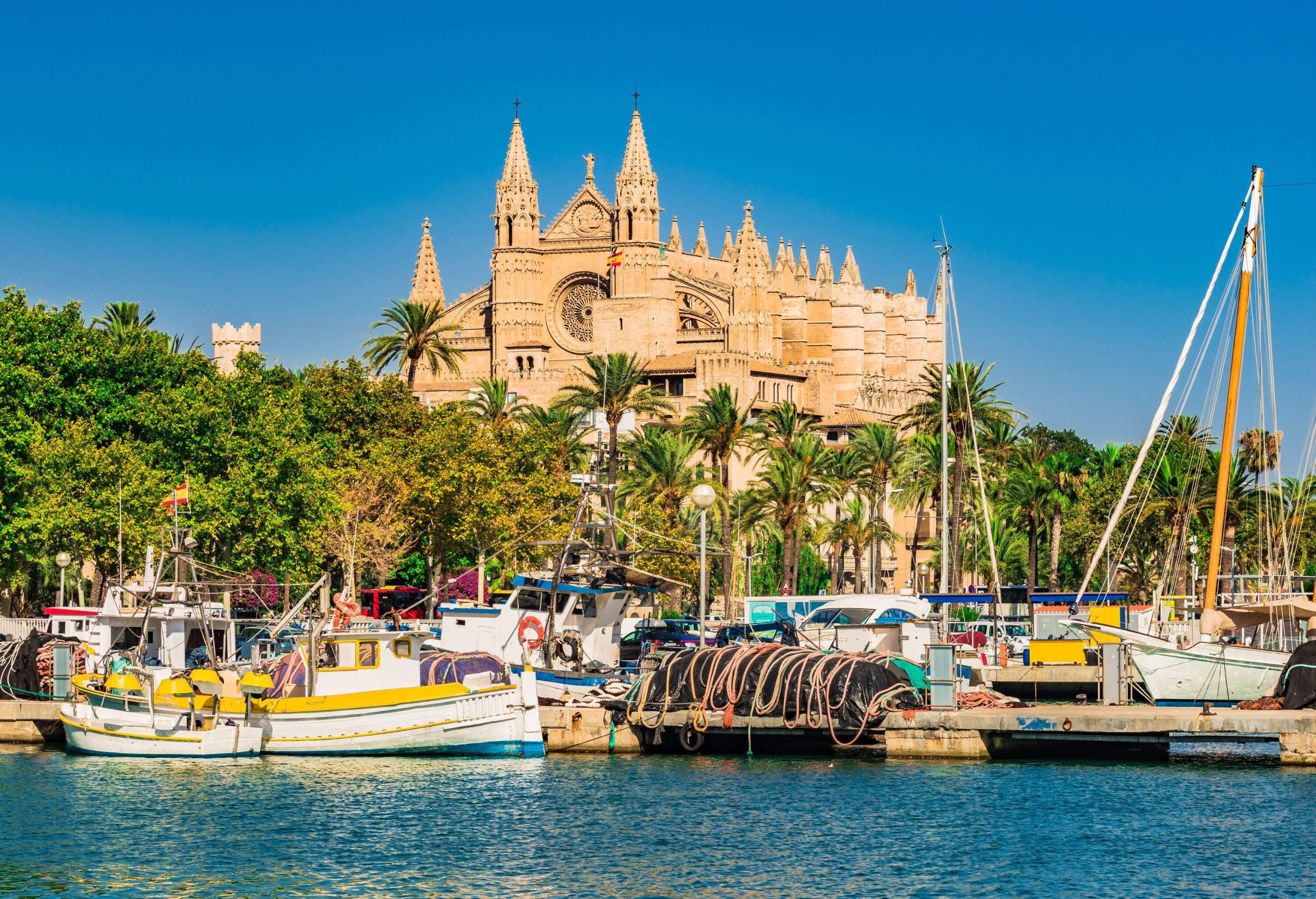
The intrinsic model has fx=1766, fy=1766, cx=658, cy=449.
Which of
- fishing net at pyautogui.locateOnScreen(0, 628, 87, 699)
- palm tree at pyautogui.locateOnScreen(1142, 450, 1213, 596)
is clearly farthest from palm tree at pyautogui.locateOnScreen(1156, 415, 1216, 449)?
fishing net at pyautogui.locateOnScreen(0, 628, 87, 699)

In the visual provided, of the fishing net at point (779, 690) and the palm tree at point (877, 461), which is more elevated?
the palm tree at point (877, 461)

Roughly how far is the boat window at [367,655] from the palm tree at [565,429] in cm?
4028

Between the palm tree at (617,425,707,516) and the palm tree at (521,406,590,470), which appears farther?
the palm tree at (521,406,590,470)

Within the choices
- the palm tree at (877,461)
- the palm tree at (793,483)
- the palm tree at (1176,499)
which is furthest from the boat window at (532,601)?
the palm tree at (877,461)

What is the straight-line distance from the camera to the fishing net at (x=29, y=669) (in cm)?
4172

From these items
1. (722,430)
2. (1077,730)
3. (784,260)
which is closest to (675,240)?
(784,260)

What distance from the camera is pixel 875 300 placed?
5723 inches

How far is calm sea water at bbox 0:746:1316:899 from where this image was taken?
25.8 meters

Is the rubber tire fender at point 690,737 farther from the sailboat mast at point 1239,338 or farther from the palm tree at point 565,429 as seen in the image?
the palm tree at point 565,429

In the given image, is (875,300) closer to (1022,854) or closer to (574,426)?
(574,426)

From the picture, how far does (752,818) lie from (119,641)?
Result: 18925mm

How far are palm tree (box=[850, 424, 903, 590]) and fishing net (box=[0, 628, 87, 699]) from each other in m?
54.2

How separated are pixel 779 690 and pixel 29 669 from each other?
18734mm

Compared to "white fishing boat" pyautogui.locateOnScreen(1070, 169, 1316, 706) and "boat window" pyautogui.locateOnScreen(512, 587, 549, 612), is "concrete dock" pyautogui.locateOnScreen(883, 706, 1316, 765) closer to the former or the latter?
"white fishing boat" pyautogui.locateOnScreen(1070, 169, 1316, 706)
